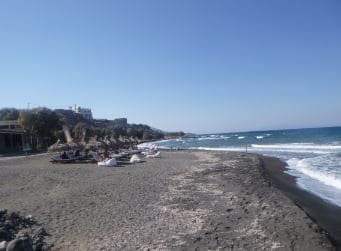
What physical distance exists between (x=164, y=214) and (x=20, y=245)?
12.9 feet

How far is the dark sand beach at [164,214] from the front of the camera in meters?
6.57

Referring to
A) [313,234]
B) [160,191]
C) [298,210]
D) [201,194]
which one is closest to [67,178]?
[160,191]

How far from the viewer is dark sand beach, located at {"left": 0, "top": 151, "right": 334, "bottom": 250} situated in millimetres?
6567

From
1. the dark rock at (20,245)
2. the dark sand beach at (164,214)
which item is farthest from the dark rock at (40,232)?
the dark rock at (20,245)

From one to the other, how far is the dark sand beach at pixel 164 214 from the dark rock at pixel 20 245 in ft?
2.42

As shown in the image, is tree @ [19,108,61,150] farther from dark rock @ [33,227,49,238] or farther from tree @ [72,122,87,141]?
dark rock @ [33,227,49,238]

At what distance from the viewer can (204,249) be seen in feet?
20.4

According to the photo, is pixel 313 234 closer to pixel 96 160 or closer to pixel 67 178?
pixel 67 178

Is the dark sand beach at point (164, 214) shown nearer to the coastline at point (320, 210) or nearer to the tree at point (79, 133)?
the coastline at point (320, 210)

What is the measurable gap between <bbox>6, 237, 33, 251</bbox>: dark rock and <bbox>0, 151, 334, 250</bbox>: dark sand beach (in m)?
0.74

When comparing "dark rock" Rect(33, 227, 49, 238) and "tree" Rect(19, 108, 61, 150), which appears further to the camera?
"tree" Rect(19, 108, 61, 150)

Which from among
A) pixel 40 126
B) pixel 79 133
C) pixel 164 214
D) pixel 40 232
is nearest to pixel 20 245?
pixel 40 232

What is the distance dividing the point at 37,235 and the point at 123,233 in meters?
1.62

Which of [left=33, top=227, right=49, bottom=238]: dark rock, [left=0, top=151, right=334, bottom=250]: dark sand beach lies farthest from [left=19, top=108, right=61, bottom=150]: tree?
[left=33, top=227, right=49, bottom=238]: dark rock
